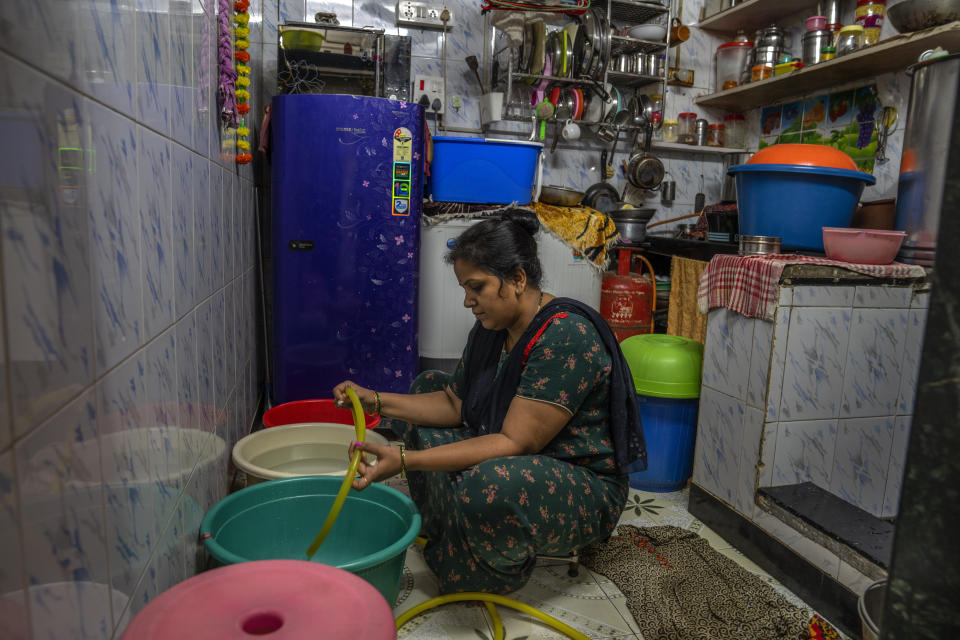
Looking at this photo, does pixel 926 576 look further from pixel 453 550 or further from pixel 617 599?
pixel 617 599

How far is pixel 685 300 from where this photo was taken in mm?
2879

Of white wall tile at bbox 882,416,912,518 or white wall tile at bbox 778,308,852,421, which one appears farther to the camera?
white wall tile at bbox 882,416,912,518

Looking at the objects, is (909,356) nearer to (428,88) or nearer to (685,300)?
(685,300)

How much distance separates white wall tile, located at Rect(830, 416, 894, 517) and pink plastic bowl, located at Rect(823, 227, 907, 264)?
1.57ft

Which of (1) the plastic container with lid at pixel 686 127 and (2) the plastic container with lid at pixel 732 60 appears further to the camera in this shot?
(1) the plastic container with lid at pixel 686 127

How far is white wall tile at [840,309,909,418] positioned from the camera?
1.86m

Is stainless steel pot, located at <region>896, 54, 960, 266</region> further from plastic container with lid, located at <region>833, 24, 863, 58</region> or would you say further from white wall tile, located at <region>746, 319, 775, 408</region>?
plastic container with lid, located at <region>833, 24, 863, 58</region>

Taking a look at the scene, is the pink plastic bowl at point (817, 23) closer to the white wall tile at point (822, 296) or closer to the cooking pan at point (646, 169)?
the cooking pan at point (646, 169)

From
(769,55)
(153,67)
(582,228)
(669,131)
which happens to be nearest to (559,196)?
(582,228)

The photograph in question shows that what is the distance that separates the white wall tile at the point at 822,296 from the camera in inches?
70.2

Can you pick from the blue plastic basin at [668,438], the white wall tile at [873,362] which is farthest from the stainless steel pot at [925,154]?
the blue plastic basin at [668,438]

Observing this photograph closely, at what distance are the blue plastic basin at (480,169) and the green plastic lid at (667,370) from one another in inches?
41.5

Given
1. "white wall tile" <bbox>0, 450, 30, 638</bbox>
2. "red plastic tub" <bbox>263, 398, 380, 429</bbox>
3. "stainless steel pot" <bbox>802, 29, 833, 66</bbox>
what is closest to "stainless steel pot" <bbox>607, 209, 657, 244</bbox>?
"stainless steel pot" <bbox>802, 29, 833, 66</bbox>

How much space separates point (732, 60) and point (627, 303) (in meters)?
1.56
